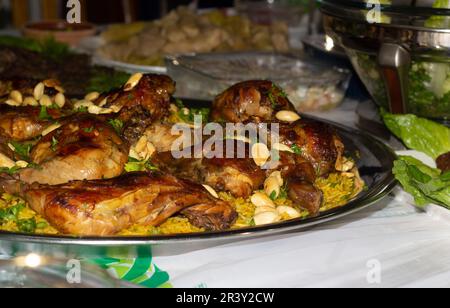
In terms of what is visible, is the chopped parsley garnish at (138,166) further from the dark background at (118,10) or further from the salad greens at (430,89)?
the dark background at (118,10)

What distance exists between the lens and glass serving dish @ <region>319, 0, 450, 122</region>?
8.20 ft

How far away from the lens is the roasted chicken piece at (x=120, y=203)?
5.48ft

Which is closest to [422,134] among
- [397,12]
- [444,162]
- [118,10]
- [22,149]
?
[444,162]

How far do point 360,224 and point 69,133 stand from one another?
0.92 meters

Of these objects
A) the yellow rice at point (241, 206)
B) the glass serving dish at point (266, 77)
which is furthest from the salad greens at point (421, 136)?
→ the glass serving dish at point (266, 77)

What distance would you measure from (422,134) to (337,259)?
98cm

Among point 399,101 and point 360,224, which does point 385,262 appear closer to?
point 360,224

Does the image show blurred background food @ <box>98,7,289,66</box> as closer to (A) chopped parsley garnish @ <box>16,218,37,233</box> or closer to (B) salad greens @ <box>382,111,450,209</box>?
(B) salad greens @ <box>382,111,450,209</box>

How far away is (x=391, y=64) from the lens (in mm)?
2586

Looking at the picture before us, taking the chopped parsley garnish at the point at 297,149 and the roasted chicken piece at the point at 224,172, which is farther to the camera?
the chopped parsley garnish at the point at 297,149

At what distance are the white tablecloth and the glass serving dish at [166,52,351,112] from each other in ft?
4.17

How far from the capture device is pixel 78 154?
6.19ft

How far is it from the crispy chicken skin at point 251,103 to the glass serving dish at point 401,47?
0.52 metres

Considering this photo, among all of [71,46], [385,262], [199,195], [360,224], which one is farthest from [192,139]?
[71,46]
